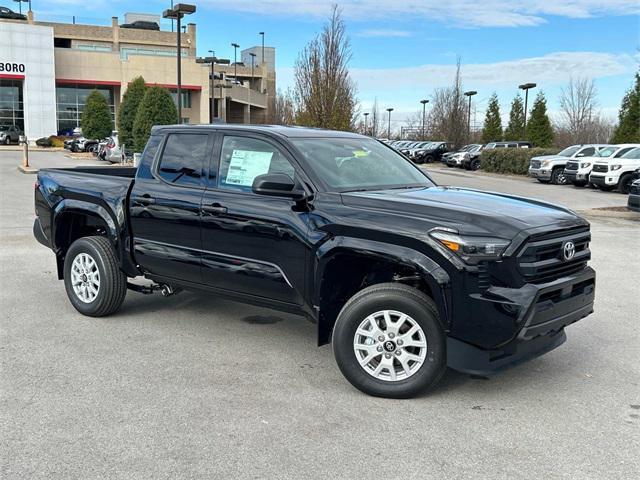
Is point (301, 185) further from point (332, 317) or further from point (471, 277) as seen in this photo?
point (471, 277)

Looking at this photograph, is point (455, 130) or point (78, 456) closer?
point (78, 456)

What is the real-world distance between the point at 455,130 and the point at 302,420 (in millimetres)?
51989

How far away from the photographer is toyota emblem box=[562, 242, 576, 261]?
4.55m

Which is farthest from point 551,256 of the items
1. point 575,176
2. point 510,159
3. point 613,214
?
point 510,159

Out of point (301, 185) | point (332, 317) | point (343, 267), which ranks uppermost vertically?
point (301, 185)

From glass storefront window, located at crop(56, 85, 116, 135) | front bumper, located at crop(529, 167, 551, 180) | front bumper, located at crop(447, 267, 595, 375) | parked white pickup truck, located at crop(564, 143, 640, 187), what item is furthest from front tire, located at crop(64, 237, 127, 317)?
glass storefront window, located at crop(56, 85, 116, 135)

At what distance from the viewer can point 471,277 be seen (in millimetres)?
4180

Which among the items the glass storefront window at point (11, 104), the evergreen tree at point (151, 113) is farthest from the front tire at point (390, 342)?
the glass storefront window at point (11, 104)

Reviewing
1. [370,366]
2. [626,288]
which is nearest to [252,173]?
[370,366]

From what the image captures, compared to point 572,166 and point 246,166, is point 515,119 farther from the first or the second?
point 246,166

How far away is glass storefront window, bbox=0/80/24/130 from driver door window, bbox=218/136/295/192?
64.1 m

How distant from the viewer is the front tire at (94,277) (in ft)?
20.5

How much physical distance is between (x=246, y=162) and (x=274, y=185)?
0.74 metres

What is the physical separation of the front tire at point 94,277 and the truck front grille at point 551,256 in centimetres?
382
